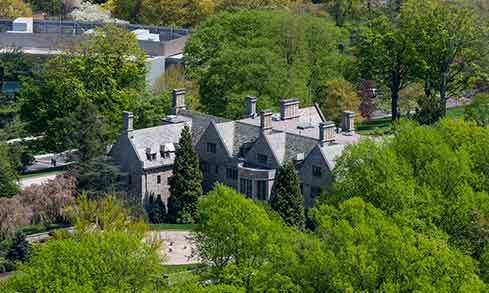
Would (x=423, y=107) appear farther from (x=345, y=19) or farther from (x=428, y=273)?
(x=345, y=19)

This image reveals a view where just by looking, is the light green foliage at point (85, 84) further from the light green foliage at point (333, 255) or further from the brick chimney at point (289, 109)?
the light green foliage at point (333, 255)

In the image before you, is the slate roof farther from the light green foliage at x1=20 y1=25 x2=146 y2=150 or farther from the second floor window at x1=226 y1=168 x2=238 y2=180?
the light green foliage at x1=20 y1=25 x2=146 y2=150

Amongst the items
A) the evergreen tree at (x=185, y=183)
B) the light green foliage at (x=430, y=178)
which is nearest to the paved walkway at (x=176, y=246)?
the evergreen tree at (x=185, y=183)

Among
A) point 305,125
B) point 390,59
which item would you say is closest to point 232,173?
point 305,125

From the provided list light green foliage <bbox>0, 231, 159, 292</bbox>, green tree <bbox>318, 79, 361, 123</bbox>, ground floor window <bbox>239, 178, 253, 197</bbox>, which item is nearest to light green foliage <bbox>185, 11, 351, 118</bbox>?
green tree <bbox>318, 79, 361, 123</bbox>

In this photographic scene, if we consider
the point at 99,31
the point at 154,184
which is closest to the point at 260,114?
the point at 154,184

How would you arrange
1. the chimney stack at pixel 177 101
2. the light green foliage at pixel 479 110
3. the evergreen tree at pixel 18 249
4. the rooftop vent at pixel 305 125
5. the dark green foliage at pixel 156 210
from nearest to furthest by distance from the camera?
the evergreen tree at pixel 18 249
the dark green foliage at pixel 156 210
the rooftop vent at pixel 305 125
the chimney stack at pixel 177 101
the light green foliage at pixel 479 110

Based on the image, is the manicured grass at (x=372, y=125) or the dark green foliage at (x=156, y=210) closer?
the dark green foliage at (x=156, y=210)

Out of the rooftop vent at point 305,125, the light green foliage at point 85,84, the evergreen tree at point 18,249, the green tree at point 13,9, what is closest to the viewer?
the evergreen tree at point 18,249

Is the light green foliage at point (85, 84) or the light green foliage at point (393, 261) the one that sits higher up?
the light green foliage at point (85, 84)
